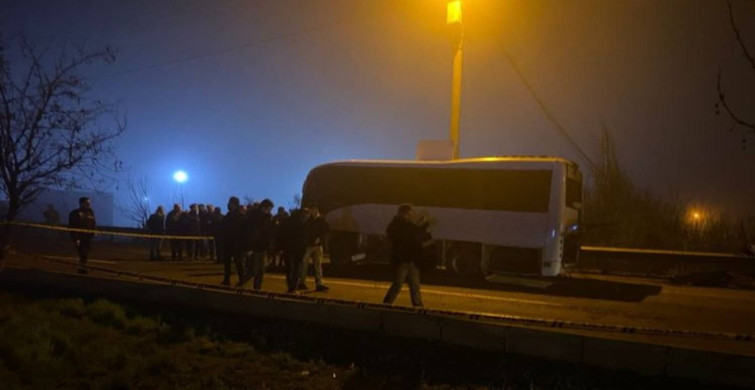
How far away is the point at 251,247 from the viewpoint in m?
11.6

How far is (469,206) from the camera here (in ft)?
55.2

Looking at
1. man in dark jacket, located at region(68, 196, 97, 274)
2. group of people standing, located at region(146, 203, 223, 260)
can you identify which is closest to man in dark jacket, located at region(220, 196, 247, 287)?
man in dark jacket, located at region(68, 196, 97, 274)

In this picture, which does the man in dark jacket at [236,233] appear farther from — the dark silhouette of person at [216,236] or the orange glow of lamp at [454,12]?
the orange glow of lamp at [454,12]

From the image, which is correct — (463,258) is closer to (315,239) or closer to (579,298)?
(579,298)

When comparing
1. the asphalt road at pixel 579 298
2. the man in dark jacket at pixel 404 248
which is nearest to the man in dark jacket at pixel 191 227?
the asphalt road at pixel 579 298

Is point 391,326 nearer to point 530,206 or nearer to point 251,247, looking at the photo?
point 251,247

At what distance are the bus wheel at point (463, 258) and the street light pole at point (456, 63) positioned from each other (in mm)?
4558

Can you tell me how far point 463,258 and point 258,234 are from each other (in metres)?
7.02

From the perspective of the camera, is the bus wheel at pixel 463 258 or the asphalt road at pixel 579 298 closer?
the asphalt road at pixel 579 298

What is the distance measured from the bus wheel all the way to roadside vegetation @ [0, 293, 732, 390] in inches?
333

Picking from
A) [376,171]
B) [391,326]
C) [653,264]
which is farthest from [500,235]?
[391,326]

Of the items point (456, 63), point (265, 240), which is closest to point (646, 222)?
point (456, 63)

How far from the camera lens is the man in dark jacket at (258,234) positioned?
37.7 feet

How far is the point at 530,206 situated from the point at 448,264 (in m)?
2.72
